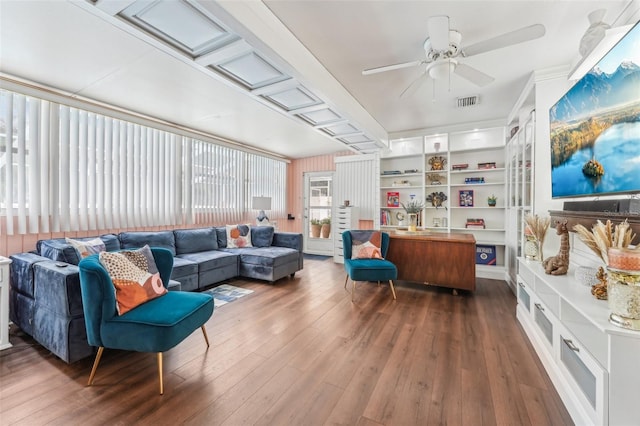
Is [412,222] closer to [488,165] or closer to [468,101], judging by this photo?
[488,165]

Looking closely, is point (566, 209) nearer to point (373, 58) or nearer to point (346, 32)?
point (373, 58)

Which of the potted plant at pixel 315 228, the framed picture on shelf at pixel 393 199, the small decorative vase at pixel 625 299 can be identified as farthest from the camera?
the potted plant at pixel 315 228

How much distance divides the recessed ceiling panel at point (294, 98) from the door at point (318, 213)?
141 inches

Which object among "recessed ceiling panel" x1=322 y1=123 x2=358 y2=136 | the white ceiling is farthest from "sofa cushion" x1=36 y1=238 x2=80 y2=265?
"recessed ceiling panel" x1=322 y1=123 x2=358 y2=136

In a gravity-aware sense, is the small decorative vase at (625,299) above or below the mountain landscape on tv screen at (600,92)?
below

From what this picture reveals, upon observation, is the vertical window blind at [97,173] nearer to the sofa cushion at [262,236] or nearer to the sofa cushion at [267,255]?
the sofa cushion at [262,236]

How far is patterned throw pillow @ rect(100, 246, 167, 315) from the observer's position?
72.8 inches

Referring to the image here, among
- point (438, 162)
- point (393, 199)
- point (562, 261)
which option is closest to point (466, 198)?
point (438, 162)

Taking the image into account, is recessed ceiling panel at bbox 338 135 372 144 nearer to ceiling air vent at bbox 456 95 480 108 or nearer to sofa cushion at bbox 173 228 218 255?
ceiling air vent at bbox 456 95 480 108

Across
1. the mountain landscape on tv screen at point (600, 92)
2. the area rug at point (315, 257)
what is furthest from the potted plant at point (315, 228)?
the mountain landscape on tv screen at point (600, 92)

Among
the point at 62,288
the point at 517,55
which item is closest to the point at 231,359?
the point at 62,288

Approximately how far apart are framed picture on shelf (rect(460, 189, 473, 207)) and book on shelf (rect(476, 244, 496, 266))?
743 mm

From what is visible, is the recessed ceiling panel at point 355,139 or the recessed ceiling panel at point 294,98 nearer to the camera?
the recessed ceiling panel at point 294,98

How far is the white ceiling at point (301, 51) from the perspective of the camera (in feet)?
6.19
